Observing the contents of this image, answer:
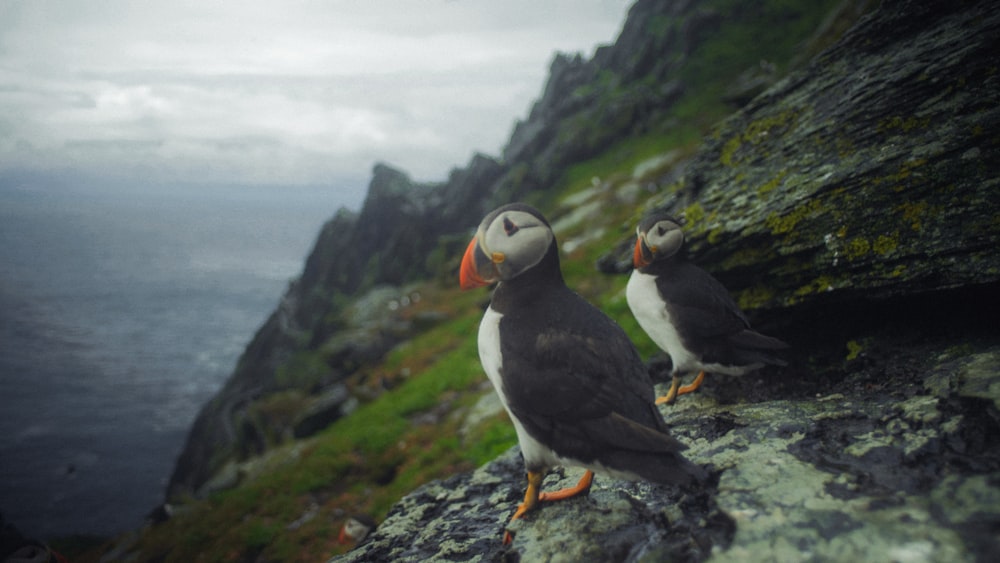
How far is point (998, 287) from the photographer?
4191mm

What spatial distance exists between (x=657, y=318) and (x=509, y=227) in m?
2.84

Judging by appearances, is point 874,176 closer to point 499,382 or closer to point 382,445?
point 499,382

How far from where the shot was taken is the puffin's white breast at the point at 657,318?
18.6 feet

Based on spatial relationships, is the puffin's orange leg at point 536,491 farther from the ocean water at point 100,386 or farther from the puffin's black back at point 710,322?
the ocean water at point 100,386

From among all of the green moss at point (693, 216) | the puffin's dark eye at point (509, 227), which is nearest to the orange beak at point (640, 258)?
the green moss at point (693, 216)

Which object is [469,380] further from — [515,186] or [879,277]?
[515,186]

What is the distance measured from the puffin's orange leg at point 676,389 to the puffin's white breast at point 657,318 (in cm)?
22

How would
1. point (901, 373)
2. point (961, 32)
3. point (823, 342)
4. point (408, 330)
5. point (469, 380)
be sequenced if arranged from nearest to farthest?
point (901, 373)
point (961, 32)
point (823, 342)
point (469, 380)
point (408, 330)

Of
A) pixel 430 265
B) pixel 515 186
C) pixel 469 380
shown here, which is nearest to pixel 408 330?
pixel 469 380

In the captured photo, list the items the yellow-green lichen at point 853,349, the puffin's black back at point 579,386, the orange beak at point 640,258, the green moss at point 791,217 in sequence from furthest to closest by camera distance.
→ the orange beak at point 640,258 → the green moss at point 791,217 → the yellow-green lichen at point 853,349 → the puffin's black back at point 579,386

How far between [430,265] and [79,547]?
31119 mm

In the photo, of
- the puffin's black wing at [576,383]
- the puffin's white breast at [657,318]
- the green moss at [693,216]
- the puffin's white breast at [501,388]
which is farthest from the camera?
the green moss at [693,216]

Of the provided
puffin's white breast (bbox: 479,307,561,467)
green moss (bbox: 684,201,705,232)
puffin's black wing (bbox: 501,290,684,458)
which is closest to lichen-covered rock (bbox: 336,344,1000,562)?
puffin's white breast (bbox: 479,307,561,467)

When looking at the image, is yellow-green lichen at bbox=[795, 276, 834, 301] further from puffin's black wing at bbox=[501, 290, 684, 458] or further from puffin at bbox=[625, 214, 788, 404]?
puffin's black wing at bbox=[501, 290, 684, 458]
